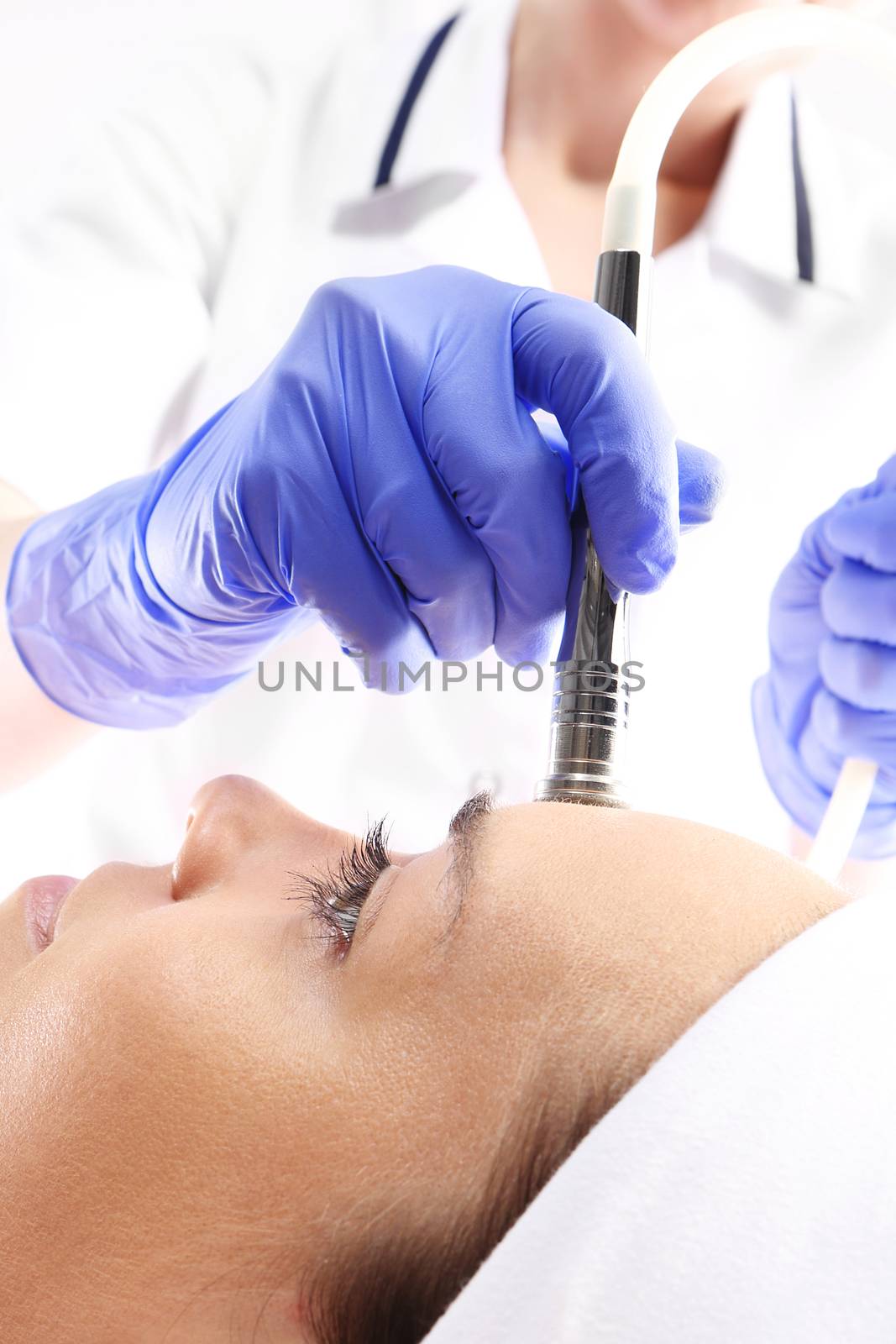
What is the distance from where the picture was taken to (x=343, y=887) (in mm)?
773

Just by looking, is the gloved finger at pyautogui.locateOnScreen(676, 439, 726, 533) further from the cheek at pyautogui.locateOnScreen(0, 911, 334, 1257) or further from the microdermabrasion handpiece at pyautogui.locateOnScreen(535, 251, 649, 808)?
the cheek at pyautogui.locateOnScreen(0, 911, 334, 1257)

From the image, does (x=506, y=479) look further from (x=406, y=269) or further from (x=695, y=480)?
(x=406, y=269)

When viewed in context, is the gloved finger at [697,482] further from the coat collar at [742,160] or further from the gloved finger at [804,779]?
the coat collar at [742,160]

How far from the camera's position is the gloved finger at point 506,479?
0.82 meters

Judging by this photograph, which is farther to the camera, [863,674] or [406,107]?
[406,107]

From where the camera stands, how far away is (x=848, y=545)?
3.82 ft

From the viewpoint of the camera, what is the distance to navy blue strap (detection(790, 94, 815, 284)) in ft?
4.70

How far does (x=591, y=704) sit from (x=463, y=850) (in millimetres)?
151

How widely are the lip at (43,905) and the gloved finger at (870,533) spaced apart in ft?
2.73

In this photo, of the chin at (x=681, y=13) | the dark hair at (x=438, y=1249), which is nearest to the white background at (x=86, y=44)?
the chin at (x=681, y=13)

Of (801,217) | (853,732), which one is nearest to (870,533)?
(853,732)

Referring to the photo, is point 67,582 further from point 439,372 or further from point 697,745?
point 697,745

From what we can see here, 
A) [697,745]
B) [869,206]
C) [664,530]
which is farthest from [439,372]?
[869,206]

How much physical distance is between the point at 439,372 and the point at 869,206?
951 mm
